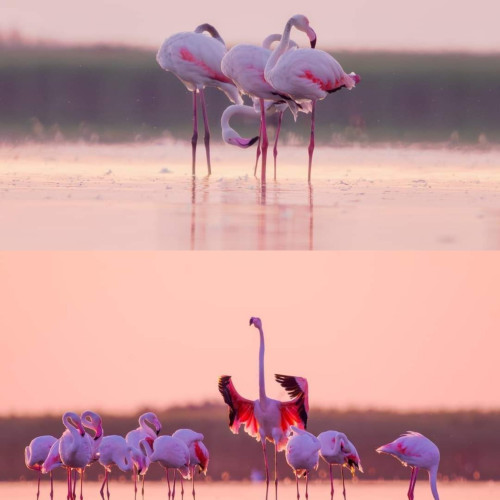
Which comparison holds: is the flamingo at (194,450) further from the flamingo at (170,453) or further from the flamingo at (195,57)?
the flamingo at (195,57)

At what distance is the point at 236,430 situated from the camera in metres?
6.25

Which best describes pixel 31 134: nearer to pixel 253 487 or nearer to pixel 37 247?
pixel 253 487

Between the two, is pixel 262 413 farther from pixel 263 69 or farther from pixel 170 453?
pixel 263 69

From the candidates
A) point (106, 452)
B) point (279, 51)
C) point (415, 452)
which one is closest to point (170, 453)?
point (106, 452)

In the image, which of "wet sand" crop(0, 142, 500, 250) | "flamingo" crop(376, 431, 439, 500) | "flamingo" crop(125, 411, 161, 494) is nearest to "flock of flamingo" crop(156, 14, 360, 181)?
"wet sand" crop(0, 142, 500, 250)

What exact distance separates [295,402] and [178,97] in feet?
9.50

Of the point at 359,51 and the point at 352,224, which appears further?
the point at 359,51

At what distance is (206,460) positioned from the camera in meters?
6.28

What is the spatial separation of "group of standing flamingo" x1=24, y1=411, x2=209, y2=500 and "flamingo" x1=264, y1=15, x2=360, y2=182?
1.61 m

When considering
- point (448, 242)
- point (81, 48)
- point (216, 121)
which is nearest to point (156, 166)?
point (216, 121)

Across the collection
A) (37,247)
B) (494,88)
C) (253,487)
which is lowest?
(253,487)

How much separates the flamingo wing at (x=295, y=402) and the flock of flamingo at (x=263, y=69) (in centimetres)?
101

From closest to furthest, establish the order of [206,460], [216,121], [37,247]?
[37,247]
[206,460]
[216,121]

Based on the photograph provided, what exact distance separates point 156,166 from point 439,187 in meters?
1.47
